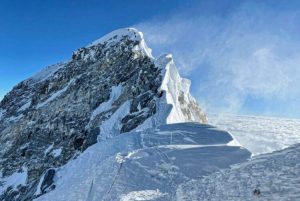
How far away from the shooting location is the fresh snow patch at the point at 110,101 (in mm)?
54438

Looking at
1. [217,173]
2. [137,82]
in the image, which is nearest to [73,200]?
[217,173]

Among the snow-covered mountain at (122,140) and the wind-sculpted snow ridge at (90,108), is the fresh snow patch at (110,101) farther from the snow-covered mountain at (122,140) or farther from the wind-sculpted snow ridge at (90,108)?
the snow-covered mountain at (122,140)

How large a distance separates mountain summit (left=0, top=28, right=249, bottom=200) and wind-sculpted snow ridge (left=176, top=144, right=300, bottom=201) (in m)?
22.0

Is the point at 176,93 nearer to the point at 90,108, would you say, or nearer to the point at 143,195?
the point at 90,108

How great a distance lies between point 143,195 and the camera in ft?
60.6

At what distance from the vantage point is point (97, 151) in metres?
29.4

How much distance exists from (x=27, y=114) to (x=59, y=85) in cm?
746

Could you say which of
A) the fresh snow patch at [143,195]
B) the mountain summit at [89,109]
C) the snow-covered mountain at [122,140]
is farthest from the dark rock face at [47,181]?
the fresh snow patch at [143,195]

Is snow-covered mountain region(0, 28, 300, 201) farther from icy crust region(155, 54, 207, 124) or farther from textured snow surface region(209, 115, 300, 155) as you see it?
textured snow surface region(209, 115, 300, 155)

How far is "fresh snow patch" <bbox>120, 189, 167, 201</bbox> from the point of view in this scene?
1795cm

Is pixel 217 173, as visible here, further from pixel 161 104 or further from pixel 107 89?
pixel 107 89

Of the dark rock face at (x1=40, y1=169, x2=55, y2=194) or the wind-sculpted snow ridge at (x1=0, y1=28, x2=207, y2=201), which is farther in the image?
the wind-sculpted snow ridge at (x1=0, y1=28, x2=207, y2=201)

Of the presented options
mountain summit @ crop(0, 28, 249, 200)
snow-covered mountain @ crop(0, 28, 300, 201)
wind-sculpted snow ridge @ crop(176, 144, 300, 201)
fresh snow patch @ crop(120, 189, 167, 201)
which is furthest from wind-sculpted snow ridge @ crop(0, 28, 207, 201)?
wind-sculpted snow ridge @ crop(176, 144, 300, 201)

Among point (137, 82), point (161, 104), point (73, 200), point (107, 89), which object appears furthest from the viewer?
point (107, 89)
